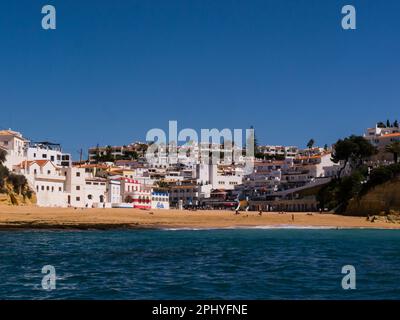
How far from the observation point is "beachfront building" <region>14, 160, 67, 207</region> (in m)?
73.9

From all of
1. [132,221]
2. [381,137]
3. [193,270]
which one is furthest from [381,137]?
[193,270]

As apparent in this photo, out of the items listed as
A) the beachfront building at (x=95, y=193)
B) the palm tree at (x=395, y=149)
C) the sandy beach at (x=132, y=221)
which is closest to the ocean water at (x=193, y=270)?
the sandy beach at (x=132, y=221)

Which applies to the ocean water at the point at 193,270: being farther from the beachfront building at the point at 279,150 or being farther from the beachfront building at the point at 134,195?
the beachfront building at the point at 279,150

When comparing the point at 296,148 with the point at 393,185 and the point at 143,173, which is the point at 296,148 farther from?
the point at 393,185

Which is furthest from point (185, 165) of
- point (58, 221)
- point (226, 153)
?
point (58, 221)

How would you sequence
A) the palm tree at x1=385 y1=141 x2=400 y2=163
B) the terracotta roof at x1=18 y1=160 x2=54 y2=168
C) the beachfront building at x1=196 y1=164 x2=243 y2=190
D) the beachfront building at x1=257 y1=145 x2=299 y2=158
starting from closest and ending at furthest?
the terracotta roof at x1=18 y1=160 x2=54 y2=168 < the palm tree at x1=385 y1=141 x2=400 y2=163 < the beachfront building at x1=196 y1=164 x2=243 y2=190 < the beachfront building at x1=257 y1=145 x2=299 y2=158

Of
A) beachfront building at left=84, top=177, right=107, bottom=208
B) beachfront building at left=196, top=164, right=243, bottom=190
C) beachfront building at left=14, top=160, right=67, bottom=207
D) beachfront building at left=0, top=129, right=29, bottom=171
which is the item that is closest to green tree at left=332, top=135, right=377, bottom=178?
beachfront building at left=84, top=177, right=107, bottom=208

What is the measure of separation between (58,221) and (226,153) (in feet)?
401

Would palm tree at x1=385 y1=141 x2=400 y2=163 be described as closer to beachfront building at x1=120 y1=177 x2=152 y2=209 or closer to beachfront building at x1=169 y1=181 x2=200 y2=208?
beachfront building at x1=120 y1=177 x2=152 y2=209

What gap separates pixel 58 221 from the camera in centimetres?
5228

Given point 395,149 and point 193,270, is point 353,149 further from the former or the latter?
point 193,270

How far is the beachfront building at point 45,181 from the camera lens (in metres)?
73.9

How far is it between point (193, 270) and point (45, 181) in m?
57.2

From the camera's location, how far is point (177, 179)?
134m
